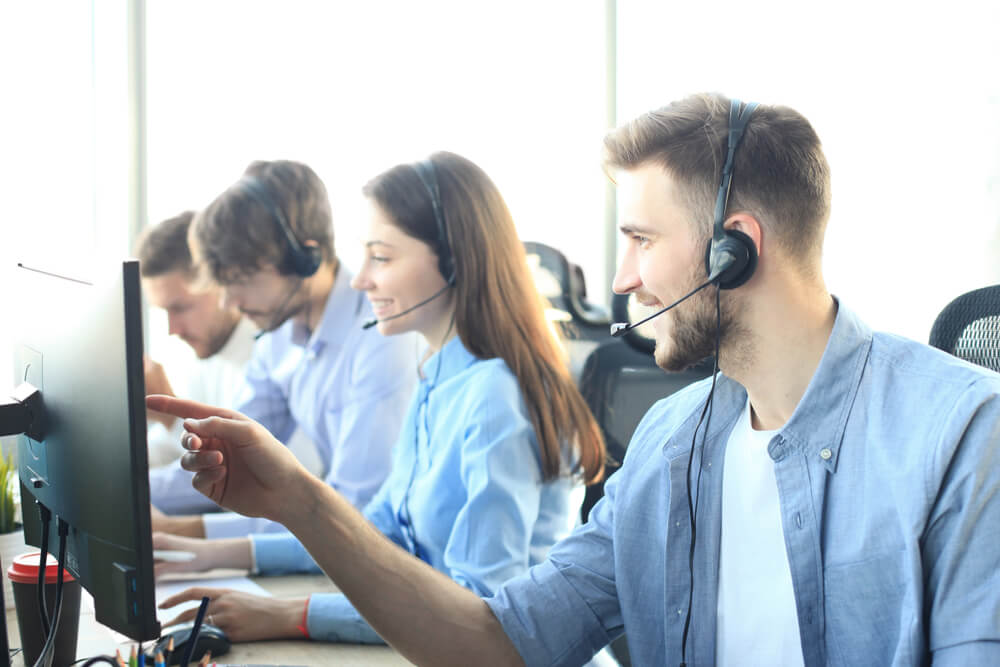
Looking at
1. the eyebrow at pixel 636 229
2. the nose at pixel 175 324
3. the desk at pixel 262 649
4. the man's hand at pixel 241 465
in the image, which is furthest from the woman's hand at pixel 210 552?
the nose at pixel 175 324

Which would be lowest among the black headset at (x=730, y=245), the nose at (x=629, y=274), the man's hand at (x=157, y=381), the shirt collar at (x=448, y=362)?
the man's hand at (x=157, y=381)

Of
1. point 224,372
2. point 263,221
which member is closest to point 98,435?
point 263,221

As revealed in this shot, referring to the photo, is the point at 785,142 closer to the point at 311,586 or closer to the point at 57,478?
the point at 57,478

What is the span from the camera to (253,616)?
1.25 metres

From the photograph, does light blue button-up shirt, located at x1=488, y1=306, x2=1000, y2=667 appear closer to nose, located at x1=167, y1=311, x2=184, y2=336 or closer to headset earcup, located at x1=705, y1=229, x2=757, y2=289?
headset earcup, located at x1=705, y1=229, x2=757, y2=289

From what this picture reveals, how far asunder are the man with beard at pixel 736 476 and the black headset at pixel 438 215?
23.3 inches

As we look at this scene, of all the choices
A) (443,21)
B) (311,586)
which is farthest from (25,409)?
(443,21)

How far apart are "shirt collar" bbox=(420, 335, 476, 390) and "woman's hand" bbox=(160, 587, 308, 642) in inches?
19.7

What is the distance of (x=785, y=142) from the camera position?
1016 millimetres

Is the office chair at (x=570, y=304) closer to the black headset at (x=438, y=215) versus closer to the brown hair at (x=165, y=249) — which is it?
the black headset at (x=438, y=215)

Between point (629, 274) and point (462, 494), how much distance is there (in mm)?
537

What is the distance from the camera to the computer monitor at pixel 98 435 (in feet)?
2.44

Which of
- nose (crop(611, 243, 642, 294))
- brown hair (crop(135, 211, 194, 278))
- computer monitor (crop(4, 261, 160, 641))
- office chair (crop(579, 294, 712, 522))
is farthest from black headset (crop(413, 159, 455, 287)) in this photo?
brown hair (crop(135, 211, 194, 278))

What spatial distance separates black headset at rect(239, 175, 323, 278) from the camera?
2.27 m
